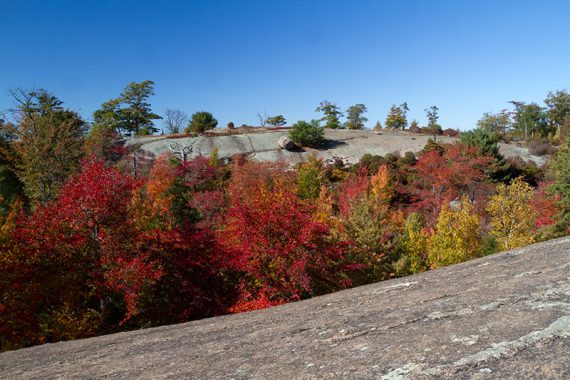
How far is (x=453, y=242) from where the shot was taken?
16.8 m

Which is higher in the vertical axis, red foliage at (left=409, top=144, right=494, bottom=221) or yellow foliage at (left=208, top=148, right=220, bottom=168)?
yellow foliage at (left=208, top=148, right=220, bottom=168)

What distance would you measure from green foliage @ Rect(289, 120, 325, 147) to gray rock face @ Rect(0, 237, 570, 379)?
1793 inches

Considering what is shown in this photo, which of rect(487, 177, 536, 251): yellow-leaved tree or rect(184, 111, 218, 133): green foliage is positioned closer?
rect(487, 177, 536, 251): yellow-leaved tree

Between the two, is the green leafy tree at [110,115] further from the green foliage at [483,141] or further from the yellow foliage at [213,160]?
the green foliage at [483,141]

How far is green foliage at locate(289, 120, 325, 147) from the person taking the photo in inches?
1984

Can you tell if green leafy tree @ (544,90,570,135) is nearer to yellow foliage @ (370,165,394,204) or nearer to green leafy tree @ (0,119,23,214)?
yellow foliage @ (370,165,394,204)

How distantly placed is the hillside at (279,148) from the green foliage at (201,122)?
5924 millimetres

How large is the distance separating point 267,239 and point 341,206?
19.9 metres

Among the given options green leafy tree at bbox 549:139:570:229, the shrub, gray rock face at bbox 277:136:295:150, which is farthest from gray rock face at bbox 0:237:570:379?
the shrub

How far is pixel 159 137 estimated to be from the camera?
5441cm

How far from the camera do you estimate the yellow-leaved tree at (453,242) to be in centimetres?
1623

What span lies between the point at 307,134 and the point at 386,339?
158ft

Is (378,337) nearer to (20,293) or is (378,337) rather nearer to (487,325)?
(487,325)

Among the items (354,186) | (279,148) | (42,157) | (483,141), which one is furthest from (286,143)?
(42,157)
